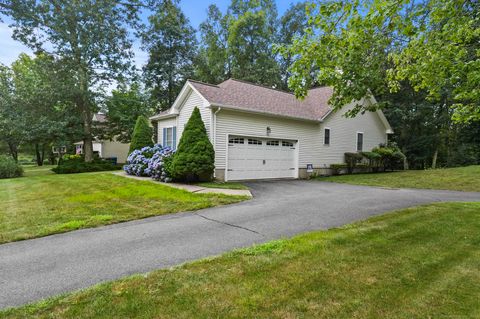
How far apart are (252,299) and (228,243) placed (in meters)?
1.84

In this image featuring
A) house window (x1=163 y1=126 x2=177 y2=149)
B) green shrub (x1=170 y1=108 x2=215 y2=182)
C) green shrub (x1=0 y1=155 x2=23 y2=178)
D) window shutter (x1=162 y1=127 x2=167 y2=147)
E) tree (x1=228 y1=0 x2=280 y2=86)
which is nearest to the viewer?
green shrub (x1=170 y1=108 x2=215 y2=182)

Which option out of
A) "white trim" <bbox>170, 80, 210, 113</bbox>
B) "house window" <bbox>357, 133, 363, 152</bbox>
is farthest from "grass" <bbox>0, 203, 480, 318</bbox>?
"house window" <bbox>357, 133, 363, 152</bbox>

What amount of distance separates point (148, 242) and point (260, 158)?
956cm

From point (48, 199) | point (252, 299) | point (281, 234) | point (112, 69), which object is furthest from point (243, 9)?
point (252, 299)

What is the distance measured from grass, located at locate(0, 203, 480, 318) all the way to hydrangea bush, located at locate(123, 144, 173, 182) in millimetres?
8485

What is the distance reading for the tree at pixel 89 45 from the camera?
18203mm

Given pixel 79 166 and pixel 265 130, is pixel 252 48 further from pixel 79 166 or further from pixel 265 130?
pixel 79 166

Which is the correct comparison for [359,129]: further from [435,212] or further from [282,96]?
[435,212]

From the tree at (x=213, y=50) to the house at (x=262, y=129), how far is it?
41.2ft

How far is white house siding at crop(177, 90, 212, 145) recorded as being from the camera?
12234 mm

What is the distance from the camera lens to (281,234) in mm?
5023

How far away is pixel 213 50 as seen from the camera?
28.4 m

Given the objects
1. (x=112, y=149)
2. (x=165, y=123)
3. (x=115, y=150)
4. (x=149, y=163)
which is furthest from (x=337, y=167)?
(x=112, y=149)

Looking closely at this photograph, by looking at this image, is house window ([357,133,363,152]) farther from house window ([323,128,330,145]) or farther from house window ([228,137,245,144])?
house window ([228,137,245,144])
